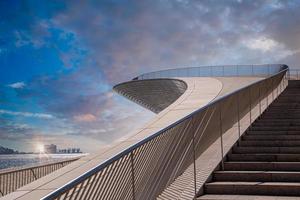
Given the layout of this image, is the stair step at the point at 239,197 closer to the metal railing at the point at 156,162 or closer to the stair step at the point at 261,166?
the metal railing at the point at 156,162

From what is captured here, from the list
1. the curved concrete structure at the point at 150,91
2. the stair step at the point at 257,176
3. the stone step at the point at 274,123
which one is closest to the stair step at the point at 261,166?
the stair step at the point at 257,176

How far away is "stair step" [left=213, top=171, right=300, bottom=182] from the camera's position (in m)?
6.62

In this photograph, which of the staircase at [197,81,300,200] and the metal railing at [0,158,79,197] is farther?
the metal railing at [0,158,79,197]

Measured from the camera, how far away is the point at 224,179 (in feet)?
22.5

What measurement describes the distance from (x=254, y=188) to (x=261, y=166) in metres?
1.02

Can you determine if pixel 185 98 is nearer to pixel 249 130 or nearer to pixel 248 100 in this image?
pixel 248 100

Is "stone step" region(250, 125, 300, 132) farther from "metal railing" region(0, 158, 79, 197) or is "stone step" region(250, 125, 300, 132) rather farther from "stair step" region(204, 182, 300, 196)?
"metal railing" region(0, 158, 79, 197)

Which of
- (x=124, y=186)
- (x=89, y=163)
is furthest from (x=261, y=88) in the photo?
(x=124, y=186)

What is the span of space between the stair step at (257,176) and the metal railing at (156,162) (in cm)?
39

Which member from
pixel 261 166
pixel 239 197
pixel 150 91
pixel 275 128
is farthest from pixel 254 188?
pixel 150 91

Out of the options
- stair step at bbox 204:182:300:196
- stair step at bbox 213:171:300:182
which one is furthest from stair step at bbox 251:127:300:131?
stair step at bbox 204:182:300:196

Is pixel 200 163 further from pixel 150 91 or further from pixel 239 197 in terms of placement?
pixel 150 91

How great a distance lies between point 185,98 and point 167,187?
11423 millimetres

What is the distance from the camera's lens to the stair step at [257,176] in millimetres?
6617
